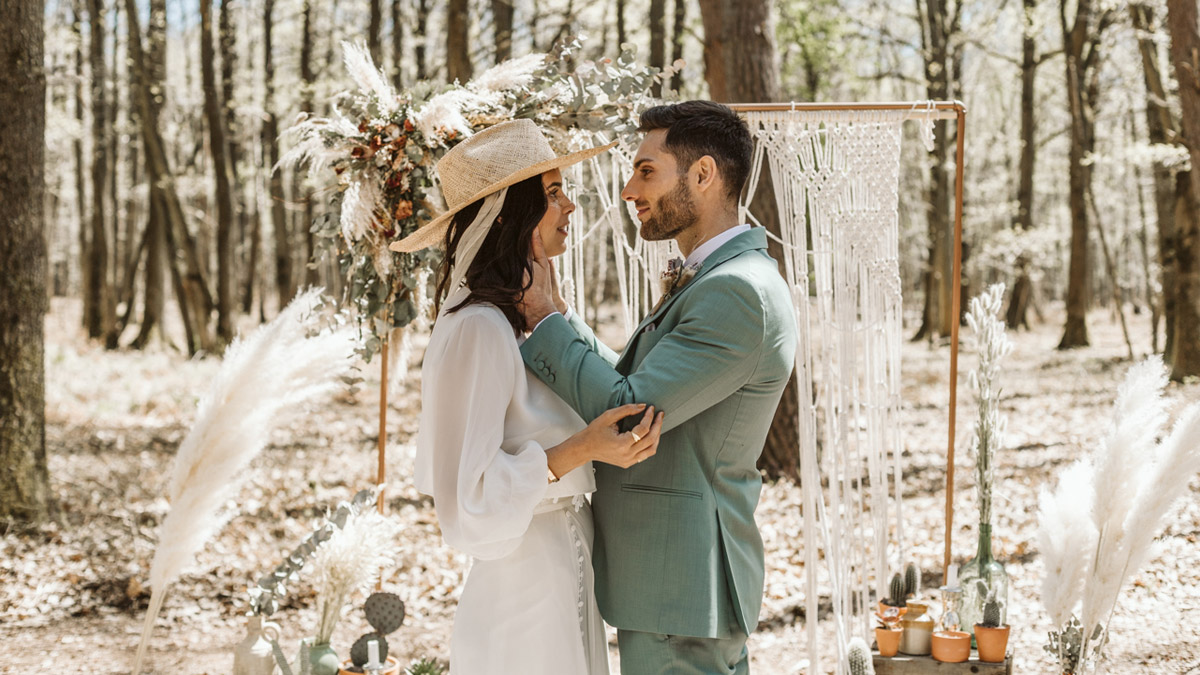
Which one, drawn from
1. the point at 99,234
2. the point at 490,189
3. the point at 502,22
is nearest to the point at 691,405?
the point at 490,189

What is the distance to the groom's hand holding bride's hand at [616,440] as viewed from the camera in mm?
1966

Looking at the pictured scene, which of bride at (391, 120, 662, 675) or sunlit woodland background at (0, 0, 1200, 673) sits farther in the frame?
sunlit woodland background at (0, 0, 1200, 673)

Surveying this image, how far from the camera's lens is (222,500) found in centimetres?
204

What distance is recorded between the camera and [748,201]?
352 cm

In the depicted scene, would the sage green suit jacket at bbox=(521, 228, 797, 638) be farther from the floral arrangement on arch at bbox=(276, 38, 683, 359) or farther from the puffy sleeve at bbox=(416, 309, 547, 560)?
the floral arrangement on arch at bbox=(276, 38, 683, 359)

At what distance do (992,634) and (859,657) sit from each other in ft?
1.70

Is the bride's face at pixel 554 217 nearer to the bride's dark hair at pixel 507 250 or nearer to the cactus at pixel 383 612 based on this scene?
the bride's dark hair at pixel 507 250

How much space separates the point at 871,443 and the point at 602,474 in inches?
61.9

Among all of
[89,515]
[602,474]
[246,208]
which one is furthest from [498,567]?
[246,208]

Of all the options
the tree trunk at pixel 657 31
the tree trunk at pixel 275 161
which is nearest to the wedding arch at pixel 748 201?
the tree trunk at pixel 657 31

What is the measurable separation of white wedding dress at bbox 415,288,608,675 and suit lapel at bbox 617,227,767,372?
0.76 feet

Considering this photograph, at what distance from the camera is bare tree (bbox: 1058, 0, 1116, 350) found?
14.2 meters

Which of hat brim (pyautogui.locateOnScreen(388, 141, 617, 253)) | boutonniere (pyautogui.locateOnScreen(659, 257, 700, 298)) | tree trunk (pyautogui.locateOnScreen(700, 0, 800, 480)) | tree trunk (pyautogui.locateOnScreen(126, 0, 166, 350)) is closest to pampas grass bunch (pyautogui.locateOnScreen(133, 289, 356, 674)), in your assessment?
hat brim (pyautogui.locateOnScreen(388, 141, 617, 253))

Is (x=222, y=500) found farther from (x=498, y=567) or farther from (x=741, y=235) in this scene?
(x=741, y=235)
